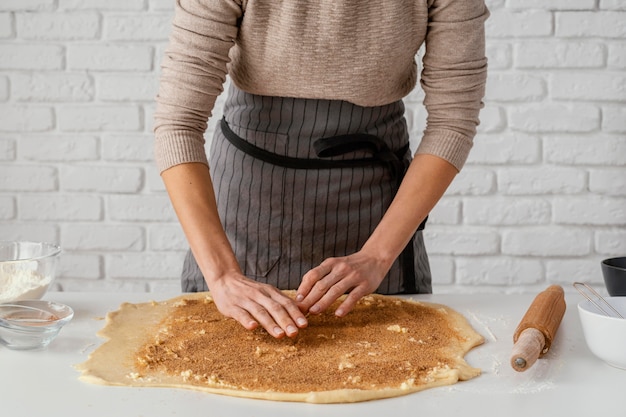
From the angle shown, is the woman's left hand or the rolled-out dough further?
the woman's left hand

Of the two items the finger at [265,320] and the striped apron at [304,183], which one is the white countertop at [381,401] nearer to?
the finger at [265,320]

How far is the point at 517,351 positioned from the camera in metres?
1.00

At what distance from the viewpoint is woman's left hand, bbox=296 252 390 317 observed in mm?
1216

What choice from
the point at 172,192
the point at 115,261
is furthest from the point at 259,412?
the point at 115,261

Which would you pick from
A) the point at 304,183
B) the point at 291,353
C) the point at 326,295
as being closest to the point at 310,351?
the point at 291,353

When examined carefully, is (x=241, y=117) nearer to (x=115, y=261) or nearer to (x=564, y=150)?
(x=115, y=261)

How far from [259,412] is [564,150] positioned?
1.56m

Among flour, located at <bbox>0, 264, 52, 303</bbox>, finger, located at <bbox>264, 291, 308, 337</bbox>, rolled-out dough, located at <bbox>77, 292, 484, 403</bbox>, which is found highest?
flour, located at <bbox>0, 264, 52, 303</bbox>

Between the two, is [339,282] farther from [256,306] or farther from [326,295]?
[256,306]

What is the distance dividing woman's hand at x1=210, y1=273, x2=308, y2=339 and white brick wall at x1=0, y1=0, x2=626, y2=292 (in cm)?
107

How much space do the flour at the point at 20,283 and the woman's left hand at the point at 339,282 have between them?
0.40 meters

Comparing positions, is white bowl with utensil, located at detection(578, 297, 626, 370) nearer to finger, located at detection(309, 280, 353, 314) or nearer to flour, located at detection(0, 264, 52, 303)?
finger, located at detection(309, 280, 353, 314)

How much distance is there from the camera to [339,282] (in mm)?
1242

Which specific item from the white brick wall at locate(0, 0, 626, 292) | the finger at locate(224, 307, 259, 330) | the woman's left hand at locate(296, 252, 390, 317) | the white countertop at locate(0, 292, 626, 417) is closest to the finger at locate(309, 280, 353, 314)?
the woman's left hand at locate(296, 252, 390, 317)
